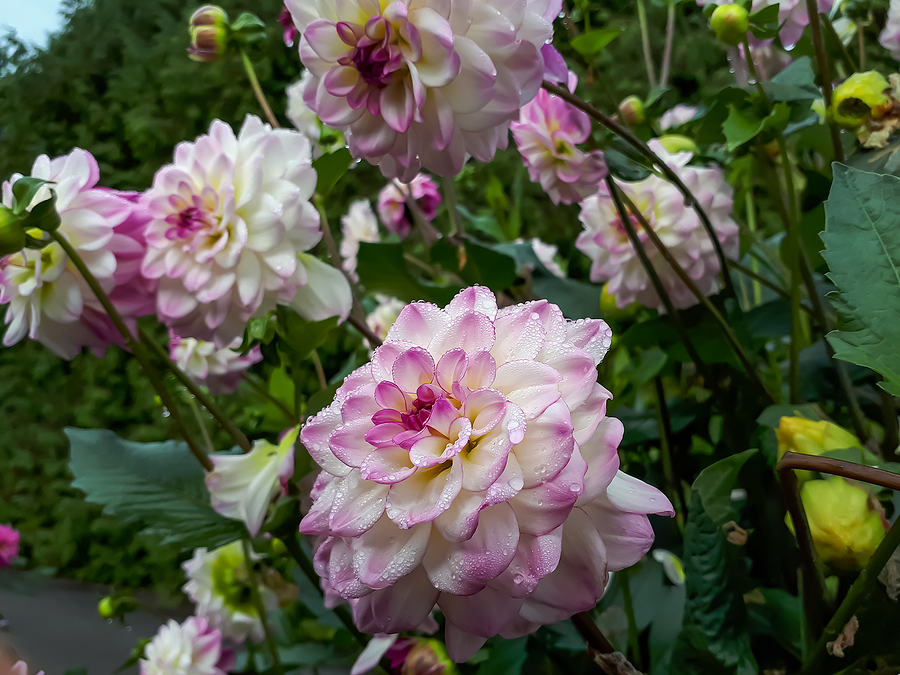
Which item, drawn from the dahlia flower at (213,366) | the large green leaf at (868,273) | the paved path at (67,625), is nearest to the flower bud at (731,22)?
the large green leaf at (868,273)

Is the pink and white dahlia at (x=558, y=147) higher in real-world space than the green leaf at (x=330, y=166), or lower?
lower

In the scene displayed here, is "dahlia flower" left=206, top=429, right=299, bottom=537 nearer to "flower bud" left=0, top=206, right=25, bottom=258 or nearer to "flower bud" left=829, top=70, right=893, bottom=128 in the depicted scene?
"flower bud" left=0, top=206, right=25, bottom=258

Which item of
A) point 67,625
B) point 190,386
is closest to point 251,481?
point 190,386

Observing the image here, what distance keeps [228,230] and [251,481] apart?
0.12 metres

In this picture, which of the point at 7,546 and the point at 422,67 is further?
the point at 7,546

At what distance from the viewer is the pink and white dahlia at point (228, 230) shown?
280 mm

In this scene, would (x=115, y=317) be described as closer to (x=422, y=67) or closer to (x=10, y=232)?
(x=10, y=232)

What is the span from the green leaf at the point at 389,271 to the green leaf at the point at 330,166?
5 centimetres

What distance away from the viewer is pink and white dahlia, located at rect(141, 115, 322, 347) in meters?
0.28

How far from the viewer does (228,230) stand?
30 cm

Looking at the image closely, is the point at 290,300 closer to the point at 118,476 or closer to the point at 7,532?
the point at 118,476

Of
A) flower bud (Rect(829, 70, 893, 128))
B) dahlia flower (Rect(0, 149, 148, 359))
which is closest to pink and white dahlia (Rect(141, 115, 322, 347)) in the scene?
dahlia flower (Rect(0, 149, 148, 359))

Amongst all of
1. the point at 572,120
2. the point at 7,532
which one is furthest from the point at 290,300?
the point at 7,532

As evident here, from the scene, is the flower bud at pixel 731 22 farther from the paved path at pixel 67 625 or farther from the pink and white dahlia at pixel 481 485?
the paved path at pixel 67 625
